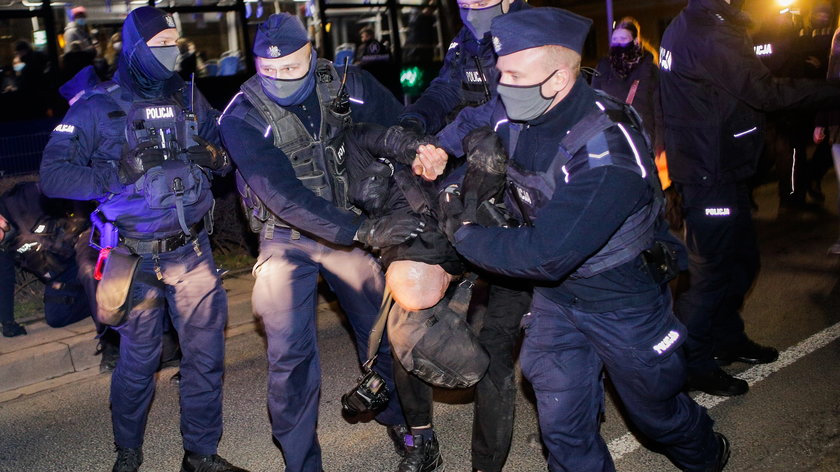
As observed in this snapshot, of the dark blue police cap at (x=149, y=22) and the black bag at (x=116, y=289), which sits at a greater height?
the dark blue police cap at (x=149, y=22)

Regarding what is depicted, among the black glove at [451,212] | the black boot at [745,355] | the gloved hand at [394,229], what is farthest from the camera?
the black boot at [745,355]

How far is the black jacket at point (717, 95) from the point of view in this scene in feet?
15.1

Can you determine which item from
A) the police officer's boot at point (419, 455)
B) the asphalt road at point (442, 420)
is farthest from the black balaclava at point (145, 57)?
the police officer's boot at point (419, 455)

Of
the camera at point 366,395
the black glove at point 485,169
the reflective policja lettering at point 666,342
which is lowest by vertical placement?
the camera at point 366,395

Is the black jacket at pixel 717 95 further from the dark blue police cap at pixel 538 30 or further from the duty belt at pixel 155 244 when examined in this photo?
the duty belt at pixel 155 244

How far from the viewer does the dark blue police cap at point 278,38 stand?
381cm

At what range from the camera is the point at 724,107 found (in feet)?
15.5

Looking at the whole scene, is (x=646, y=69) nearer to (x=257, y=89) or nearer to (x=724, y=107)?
(x=724, y=107)

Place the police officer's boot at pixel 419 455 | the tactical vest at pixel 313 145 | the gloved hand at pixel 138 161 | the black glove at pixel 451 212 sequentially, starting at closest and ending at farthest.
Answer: the black glove at pixel 451 212 < the tactical vest at pixel 313 145 < the gloved hand at pixel 138 161 < the police officer's boot at pixel 419 455

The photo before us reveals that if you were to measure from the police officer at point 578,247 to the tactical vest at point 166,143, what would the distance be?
143cm

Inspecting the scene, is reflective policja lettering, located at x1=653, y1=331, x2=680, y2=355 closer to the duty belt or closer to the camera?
the camera

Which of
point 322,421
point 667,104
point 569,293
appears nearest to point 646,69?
point 667,104

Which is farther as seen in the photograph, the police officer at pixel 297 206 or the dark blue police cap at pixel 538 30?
the police officer at pixel 297 206

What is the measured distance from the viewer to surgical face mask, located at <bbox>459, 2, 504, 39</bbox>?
4359 millimetres
